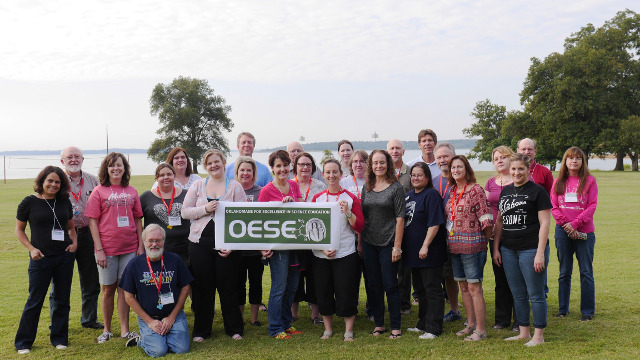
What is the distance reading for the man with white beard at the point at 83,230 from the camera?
6.13 m

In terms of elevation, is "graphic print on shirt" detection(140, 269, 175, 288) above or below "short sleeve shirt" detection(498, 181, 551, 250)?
below

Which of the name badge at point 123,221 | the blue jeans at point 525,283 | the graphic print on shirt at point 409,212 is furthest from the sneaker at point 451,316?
the name badge at point 123,221

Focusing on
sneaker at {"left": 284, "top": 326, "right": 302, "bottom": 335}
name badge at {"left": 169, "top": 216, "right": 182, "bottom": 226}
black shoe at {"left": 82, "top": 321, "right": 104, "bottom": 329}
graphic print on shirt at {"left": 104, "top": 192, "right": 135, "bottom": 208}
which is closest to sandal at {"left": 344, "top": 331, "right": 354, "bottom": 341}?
sneaker at {"left": 284, "top": 326, "right": 302, "bottom": 335}

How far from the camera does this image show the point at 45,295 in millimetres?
5543

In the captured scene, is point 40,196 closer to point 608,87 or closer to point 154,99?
point 608,87

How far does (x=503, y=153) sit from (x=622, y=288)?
3.62 m

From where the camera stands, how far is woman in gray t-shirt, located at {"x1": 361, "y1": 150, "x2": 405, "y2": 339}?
5.60 metres

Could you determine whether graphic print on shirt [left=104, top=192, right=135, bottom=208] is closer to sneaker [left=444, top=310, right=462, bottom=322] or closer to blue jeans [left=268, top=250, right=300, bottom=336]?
→ blue jeans [left=268, top=250, right=300, bottom=336]

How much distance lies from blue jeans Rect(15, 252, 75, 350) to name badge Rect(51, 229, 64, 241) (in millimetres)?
205

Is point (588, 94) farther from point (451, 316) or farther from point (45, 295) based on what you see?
point (45, 295)

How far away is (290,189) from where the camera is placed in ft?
19.5

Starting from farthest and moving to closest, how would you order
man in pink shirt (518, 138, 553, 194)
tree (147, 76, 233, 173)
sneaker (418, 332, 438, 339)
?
tree (147, 76, 233, 173) < man in pink shirt (518, 138, 553, 194) < sneaker (418, 332, 438, 339)

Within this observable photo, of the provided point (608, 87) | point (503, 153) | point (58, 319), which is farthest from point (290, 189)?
point (608, 87)

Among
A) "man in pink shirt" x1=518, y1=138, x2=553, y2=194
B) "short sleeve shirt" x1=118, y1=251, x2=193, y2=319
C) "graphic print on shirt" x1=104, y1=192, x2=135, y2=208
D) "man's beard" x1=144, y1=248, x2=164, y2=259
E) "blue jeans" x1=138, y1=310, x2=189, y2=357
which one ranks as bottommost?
"blue jeans" x1=138, y1=310, x2=189, y2=357
